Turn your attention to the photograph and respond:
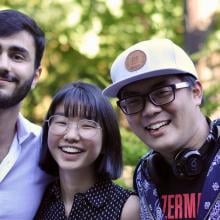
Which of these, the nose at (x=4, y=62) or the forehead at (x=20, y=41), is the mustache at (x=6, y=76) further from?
the forehead at (x=20, y=41)

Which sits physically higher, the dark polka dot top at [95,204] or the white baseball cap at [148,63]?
the white baseball cap at [148,63]

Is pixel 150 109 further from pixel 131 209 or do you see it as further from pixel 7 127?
pixel 7 127

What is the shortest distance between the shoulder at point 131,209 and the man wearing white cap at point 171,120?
0.33 meters

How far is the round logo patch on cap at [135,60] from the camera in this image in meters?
2.49

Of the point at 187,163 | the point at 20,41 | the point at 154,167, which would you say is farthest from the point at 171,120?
the point at 20,41

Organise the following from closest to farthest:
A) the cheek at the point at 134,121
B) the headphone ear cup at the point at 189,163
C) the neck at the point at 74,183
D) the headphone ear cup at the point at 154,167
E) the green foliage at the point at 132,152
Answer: the headphone ear cup at the point at 189,163, the cheek at the point at 134,121, the headphone ear cup at the point at 154,167, the neck at the point at 74,183, the green foliage at the point at 132,152

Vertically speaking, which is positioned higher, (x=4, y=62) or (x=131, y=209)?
(x=4, y=62)

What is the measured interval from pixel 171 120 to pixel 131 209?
73 centimetres

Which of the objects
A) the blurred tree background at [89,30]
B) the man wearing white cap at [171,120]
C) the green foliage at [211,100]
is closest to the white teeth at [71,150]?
the man wearing white cap at [171,120]

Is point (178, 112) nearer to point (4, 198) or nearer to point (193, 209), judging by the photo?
point (193, 209)

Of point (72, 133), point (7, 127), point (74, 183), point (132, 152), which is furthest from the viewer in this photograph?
point (132, 152)

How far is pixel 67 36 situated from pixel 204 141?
5512 mm

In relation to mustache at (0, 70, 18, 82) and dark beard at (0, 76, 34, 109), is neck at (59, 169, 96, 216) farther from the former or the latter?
mustache at (0, 70, 18, 82)

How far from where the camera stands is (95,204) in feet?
9.85
